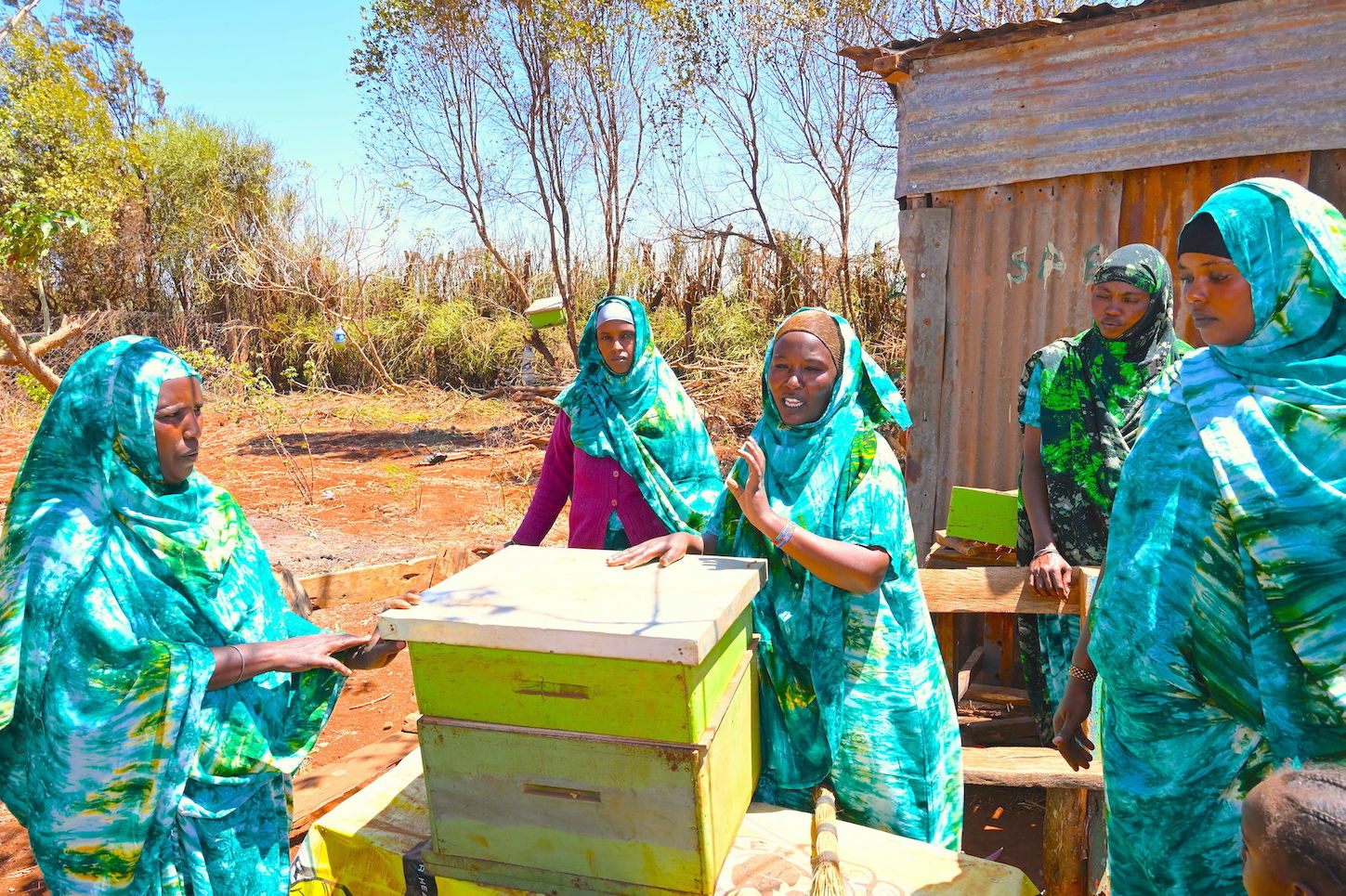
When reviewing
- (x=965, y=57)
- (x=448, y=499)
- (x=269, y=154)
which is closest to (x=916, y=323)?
(x=965, y=57)

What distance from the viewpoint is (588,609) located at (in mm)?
1712

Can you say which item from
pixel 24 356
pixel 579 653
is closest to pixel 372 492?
pixel 24 356

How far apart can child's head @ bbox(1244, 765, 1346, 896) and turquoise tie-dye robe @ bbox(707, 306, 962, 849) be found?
1017 millimetres

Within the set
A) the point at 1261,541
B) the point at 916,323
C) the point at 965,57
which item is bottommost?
the point at 1261,541

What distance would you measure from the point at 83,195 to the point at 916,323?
54.0 ft

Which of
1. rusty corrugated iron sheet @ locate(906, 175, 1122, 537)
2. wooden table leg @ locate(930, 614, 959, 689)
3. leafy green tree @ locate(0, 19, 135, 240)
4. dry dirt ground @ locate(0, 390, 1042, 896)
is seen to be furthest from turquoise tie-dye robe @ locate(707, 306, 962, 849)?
leafy green tree @ locate(0, 19, 135, 240)

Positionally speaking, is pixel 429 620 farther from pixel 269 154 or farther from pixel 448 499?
pixel 269 154

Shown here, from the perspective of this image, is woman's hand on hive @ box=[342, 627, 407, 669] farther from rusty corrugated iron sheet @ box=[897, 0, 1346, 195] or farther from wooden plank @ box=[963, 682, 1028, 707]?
rusty corrugated iron sheet @ box=[897, 0, 1346, 195]

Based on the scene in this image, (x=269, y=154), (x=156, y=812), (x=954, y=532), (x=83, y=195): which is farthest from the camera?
(x=269, y=154)

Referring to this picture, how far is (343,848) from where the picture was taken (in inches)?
85.4

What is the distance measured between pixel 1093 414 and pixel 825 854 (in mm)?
2123

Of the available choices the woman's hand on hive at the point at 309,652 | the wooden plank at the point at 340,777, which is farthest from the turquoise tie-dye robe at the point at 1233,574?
the wooden plank at the point at 340,777

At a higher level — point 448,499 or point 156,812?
point 156,812

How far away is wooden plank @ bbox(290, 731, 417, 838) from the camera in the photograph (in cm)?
360
